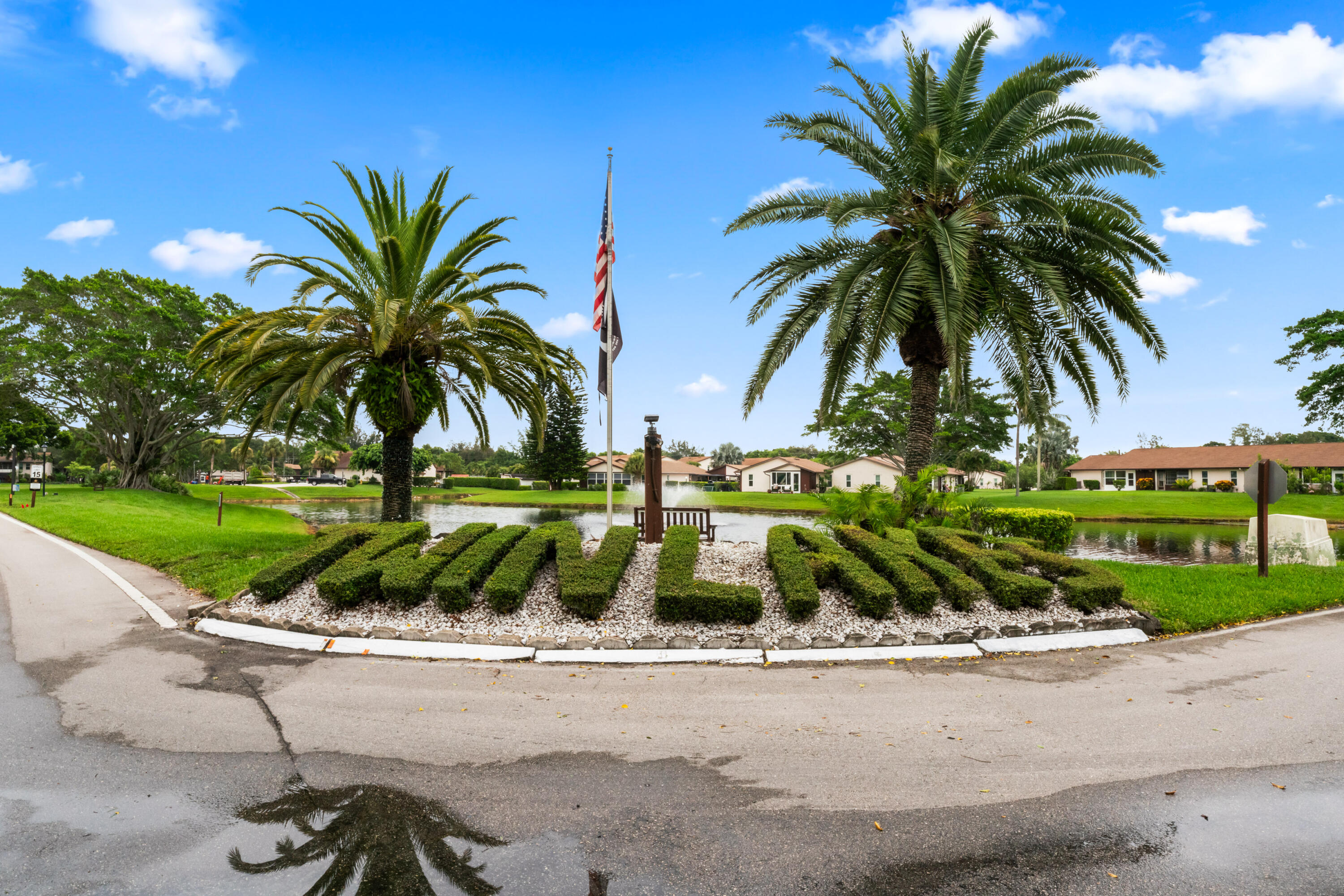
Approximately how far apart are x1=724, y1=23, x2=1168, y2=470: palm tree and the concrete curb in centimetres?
599

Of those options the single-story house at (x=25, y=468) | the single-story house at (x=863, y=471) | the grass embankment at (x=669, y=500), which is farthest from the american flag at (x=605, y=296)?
the single-story house at (x=25, y=468)

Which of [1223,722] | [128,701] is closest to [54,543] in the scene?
[128,701]

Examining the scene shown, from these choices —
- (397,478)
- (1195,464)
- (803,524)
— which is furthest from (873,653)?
(1195,464)

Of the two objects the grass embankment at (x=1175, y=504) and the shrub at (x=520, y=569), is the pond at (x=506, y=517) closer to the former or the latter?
the shrub at (x=520, y=569)

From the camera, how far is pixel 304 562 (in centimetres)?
895

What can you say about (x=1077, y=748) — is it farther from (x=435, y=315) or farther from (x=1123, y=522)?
(x=1123, y=522)

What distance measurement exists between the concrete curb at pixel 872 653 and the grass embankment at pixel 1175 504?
31.7 metres

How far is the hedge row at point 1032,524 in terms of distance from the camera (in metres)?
13.5

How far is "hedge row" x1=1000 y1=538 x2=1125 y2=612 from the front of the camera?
315 inches

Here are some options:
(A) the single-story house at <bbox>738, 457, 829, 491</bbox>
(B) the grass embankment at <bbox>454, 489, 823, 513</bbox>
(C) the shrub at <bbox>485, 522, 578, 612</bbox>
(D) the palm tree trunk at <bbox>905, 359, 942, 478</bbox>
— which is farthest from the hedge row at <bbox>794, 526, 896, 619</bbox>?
(A) the single-story house at <bbox>738, 457, 829, 491</bbox>

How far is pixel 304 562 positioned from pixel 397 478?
5064 millimetres

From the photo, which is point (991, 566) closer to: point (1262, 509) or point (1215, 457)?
point (1262, 509)

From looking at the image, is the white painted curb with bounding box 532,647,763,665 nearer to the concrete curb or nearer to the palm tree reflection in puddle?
the concrete curb

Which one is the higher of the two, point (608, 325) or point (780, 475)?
point (608, 325)
